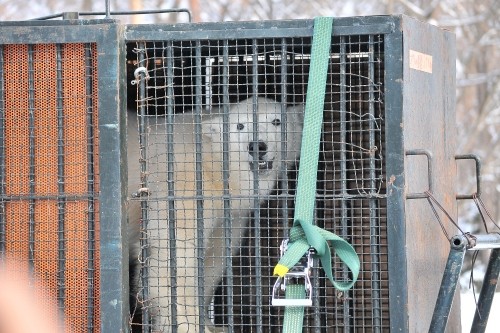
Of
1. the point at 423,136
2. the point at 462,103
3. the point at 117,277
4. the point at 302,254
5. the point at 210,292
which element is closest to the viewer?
the point at 302,254

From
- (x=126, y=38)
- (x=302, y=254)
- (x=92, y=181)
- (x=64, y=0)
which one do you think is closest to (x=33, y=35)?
(x=126, y=38)

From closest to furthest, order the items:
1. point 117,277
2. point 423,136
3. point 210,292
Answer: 1. point 117,277
2. point 423,136
3. point 210,292

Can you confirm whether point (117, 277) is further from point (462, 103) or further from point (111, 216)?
point (462, 103)

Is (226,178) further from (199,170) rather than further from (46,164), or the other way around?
(46,164)

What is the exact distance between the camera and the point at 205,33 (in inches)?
142

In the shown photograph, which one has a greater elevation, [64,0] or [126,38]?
[64,0]

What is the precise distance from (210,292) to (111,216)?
4.10ft

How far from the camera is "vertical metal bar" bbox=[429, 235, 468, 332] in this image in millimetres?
3283

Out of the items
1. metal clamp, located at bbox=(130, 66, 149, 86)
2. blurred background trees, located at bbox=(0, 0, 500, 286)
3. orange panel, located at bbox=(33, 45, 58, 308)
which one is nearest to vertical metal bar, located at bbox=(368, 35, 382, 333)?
metal clamp, located at bbox=(130, 66, 149, 86)

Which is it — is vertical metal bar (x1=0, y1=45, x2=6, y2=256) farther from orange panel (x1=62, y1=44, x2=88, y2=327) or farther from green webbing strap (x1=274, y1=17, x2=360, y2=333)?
green webbing strap (x1=274, y1=17, x2=360, y2=333)

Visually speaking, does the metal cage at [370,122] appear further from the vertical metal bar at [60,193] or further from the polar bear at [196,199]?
the vertical metal bar at [60,193]

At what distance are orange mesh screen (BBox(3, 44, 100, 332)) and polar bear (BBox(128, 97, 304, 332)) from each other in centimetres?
23

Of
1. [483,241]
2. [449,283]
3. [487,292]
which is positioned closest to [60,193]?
[449,283]

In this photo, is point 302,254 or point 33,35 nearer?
point 302,254
